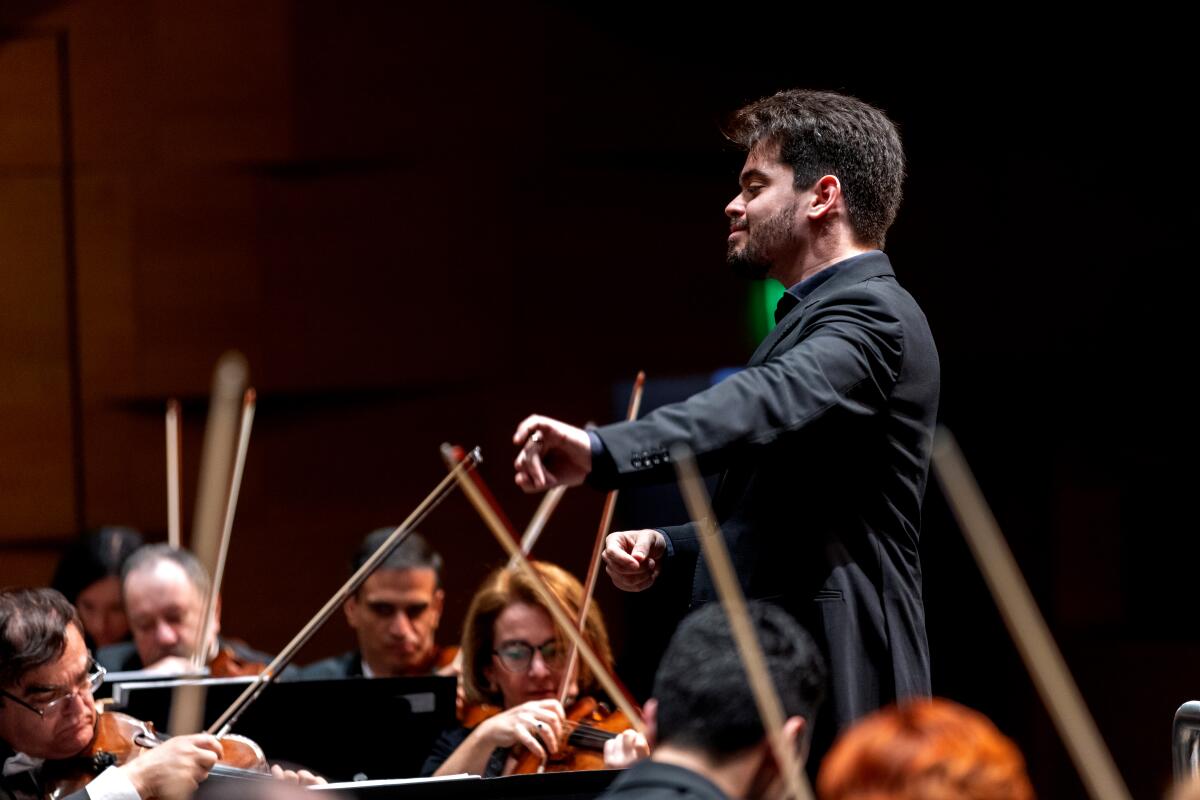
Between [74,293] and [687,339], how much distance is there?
177 centimetres

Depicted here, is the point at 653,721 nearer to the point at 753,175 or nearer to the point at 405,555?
the point at 753,175

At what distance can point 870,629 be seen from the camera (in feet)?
6.00

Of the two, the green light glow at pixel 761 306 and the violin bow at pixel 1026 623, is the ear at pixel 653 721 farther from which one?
the green light glow at pixel 761 306

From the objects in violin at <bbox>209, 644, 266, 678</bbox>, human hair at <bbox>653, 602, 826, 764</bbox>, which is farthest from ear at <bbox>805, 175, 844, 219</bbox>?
violin at <bbox>209, 644, 266, 678</bbox>

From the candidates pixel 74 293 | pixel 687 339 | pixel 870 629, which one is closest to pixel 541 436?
pixel 870 629

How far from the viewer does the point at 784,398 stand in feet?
5.53

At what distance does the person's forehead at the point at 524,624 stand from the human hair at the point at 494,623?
0.01m

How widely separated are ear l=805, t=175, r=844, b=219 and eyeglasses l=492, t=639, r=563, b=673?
1339mm

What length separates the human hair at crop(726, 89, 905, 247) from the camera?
6.53 feet

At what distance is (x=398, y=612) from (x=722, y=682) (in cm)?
240

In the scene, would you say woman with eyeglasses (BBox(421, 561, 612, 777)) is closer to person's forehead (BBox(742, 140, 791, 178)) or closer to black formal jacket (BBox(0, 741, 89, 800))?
black formal jacket (BBox(0, 741, 89, 800))

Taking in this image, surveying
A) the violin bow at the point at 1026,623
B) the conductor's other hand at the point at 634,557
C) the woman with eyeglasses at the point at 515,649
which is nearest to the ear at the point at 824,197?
the violin bow at the point at 1026,623

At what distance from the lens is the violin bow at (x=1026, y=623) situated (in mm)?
1309

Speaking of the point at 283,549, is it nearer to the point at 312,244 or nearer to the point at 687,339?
the point at 312,244
